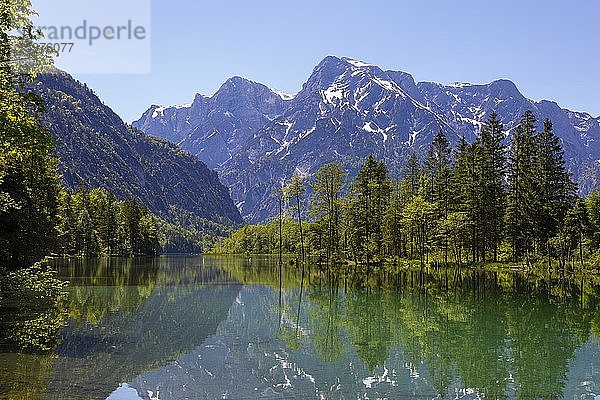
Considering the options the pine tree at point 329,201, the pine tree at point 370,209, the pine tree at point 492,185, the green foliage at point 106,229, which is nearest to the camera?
the pine tree at point 492,185

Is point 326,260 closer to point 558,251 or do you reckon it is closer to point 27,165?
point 558,251

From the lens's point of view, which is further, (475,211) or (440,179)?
(440,179)

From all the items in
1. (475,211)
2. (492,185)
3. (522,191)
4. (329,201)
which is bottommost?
(475,211)

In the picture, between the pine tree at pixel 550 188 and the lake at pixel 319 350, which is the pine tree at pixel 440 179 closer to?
the pine tree at pixel 550 188

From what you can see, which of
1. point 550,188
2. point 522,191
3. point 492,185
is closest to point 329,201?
point 492,185

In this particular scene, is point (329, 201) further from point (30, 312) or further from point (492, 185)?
point (30, 312)

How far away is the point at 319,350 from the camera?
740 inches

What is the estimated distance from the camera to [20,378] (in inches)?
539

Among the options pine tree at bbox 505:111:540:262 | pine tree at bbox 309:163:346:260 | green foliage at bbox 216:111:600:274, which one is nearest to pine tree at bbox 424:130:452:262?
green foliage at bbox 216:111:600:274

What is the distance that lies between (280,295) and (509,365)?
2332 cm

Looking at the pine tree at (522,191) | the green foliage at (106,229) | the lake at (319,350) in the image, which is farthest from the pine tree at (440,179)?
the green foliage at (106,229)

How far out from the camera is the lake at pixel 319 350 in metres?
13.8

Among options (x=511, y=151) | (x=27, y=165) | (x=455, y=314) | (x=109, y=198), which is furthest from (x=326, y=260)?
(x=109, y=198)

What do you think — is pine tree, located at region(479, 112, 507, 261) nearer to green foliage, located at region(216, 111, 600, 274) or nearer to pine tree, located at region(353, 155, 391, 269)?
green foliage, located at region(216, 111, 600, 274)
